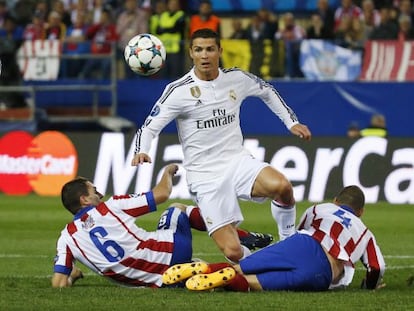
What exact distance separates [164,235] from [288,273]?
1097 millimetres

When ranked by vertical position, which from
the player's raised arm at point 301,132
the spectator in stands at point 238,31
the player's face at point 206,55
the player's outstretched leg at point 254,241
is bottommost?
the player's outstretched leg at point 254,241

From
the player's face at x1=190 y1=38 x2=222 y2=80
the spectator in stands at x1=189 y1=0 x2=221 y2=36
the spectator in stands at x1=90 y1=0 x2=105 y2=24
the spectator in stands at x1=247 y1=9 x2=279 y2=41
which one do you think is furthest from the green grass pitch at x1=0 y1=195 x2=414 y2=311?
the spectator in stands at x1=90 y1=0 x2=105 y2=24

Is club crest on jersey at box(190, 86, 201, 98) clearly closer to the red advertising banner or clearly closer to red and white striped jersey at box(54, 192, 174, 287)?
red and white striped jersey at box(54, 192, 174, 287)

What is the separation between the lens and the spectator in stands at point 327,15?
24188 mm

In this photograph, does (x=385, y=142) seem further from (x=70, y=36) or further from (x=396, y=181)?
(x=70, y=36)

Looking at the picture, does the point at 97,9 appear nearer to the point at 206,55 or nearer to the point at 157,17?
the point at 157,17

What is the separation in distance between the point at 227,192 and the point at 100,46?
1387cm

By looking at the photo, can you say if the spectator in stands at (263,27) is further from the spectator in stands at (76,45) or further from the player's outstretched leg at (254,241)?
the player's outstretched leg at (254,241)

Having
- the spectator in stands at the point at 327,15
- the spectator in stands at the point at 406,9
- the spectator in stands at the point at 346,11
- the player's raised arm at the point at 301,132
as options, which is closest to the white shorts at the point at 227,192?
the player's raised arm at the point at 301,132

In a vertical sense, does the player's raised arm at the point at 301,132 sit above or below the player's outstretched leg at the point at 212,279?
above

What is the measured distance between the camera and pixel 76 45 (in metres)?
24.4

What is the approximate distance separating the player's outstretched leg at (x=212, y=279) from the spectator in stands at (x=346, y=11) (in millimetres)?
15453

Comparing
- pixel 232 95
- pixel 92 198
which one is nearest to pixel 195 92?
pixel 232 95

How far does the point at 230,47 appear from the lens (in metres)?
23.5
